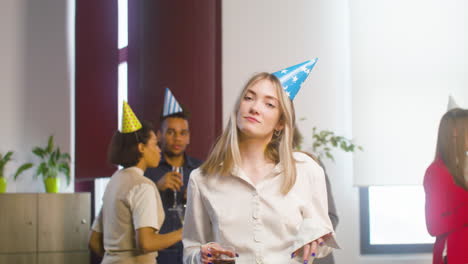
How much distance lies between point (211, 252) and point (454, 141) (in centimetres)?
142

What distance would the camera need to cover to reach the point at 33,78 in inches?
236

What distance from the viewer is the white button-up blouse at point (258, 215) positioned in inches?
65.3

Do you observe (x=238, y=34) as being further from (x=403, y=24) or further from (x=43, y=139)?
(x=43, y=139)

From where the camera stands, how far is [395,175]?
13.8ft

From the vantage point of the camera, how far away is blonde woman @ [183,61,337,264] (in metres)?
1.66

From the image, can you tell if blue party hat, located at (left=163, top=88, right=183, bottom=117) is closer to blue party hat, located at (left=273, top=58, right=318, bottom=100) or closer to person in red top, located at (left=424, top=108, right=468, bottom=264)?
person in red top, located at (left=424, top=108, right=468, bottom=264)

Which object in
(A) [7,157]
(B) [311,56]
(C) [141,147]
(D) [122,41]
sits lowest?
(A) [7,157]

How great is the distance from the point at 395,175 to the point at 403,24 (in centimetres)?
98

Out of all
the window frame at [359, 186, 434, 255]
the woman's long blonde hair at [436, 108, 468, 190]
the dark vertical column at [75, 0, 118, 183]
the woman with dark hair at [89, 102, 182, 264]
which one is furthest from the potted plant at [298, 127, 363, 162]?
the dark vertical column at [75, 0, 118, 183]

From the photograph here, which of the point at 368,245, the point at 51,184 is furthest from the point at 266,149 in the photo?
the point at 51,184

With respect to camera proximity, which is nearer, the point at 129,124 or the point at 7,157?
the point at 129,124

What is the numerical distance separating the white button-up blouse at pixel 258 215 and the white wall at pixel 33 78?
438cm

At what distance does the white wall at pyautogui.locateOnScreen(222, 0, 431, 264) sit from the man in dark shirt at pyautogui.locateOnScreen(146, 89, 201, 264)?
3.32 ft

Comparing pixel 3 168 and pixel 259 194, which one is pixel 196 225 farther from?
pixel 3 168
